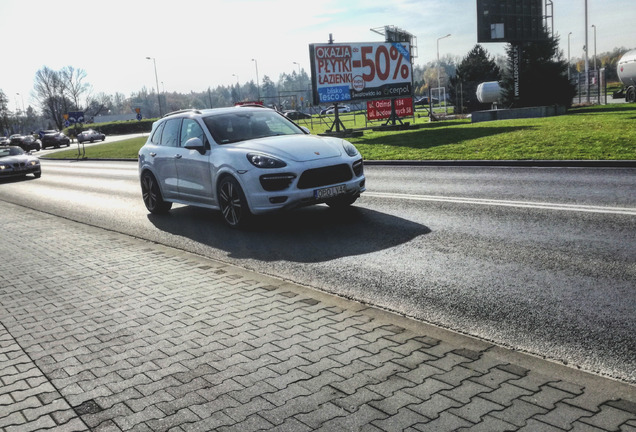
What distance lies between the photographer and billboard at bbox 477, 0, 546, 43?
107ft

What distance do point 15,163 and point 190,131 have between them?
18.3 metres

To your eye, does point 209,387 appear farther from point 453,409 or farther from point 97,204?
point 97,204

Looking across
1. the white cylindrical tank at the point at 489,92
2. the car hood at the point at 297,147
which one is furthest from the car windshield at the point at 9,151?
the white cylindrical tank at the point at 489,92

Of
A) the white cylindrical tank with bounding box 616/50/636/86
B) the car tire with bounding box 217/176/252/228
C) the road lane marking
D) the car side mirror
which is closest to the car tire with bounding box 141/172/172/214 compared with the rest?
the car side mirror

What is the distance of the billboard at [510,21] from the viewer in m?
32.5

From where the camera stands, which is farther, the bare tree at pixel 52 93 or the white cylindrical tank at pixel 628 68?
the bare tree at pixel 52 93

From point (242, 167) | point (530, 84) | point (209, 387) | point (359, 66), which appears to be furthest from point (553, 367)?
point (530, 84)

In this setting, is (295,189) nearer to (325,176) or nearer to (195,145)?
(325,176)

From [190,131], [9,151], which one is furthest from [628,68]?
[190,131]

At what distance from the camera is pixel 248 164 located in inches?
342

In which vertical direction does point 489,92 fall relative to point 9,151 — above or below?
above

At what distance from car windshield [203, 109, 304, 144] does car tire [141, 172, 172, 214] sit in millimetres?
2201

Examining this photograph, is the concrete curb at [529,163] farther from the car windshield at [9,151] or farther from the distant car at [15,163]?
the car windshield at [9,151]

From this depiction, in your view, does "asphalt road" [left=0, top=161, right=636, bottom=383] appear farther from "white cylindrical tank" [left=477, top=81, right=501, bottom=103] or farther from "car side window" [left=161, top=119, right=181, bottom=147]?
"white cylindrical tank" [left=477, top=81, right=501, bottom=103]
